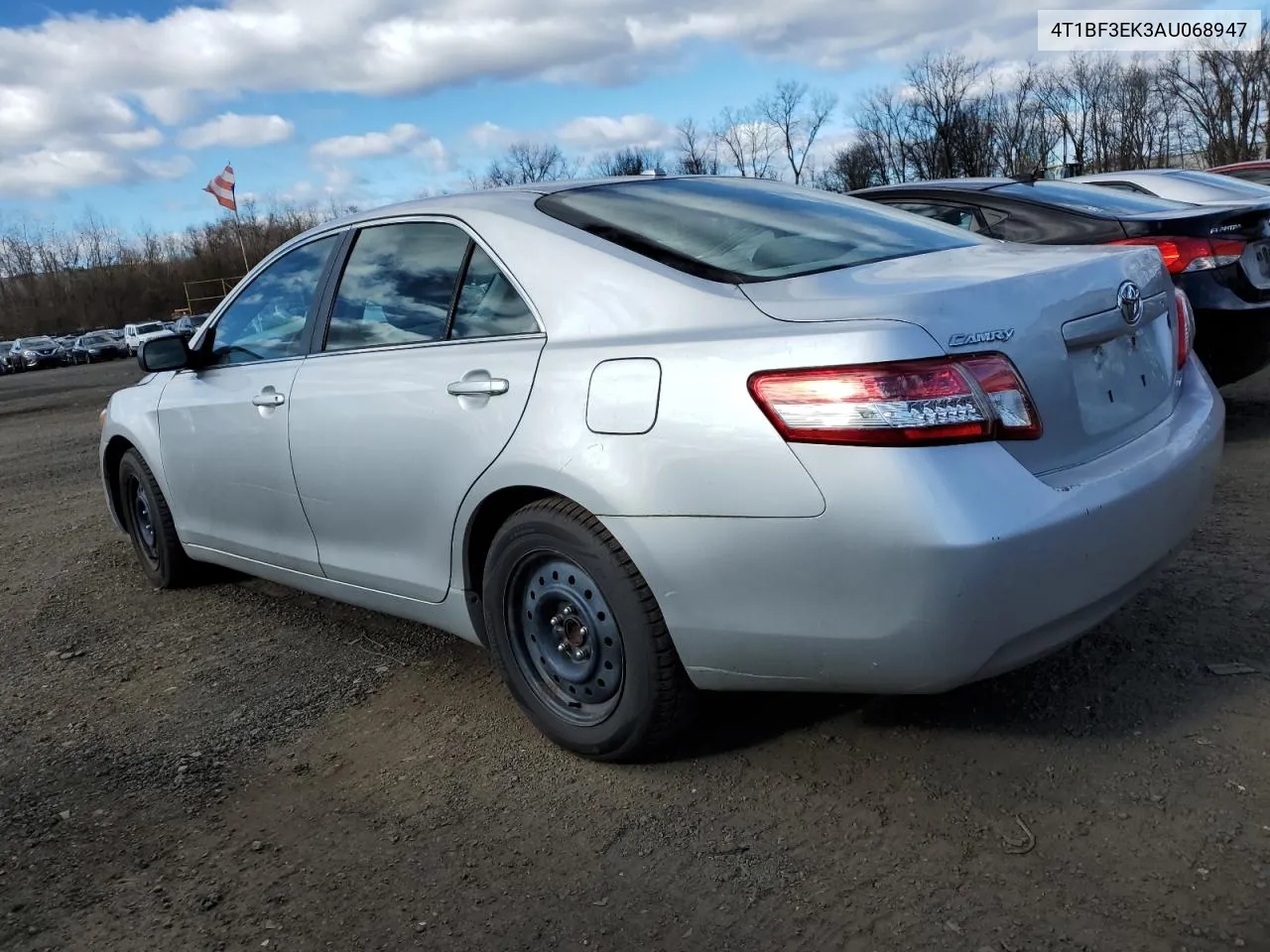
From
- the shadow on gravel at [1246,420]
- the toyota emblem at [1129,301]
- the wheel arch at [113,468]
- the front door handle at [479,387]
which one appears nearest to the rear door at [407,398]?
the front door handle at [479,387]

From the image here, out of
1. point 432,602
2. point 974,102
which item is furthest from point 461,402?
point 974,102

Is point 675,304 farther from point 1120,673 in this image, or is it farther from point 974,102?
point 974,102

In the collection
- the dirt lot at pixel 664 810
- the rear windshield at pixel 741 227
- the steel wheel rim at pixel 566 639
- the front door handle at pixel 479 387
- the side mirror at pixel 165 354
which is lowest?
the dirt lot at pixel 664 810

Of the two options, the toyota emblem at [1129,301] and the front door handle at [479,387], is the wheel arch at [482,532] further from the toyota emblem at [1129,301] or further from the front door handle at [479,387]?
the toyota emblem at [1129,301]

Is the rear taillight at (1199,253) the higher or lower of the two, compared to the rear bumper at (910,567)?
higher

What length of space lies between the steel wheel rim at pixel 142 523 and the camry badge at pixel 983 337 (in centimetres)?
404

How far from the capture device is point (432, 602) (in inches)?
131

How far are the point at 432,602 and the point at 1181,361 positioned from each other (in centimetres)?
229

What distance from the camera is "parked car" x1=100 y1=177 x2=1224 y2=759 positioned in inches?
90.3

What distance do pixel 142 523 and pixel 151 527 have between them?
0.18m

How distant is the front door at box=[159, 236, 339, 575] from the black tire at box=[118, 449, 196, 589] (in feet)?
0.67

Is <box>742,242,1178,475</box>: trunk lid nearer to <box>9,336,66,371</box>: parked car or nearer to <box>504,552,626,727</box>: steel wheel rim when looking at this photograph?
<box>504,552,626,727</box>: steel wheel rim

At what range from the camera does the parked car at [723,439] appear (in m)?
2.29

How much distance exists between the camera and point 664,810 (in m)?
2.73
